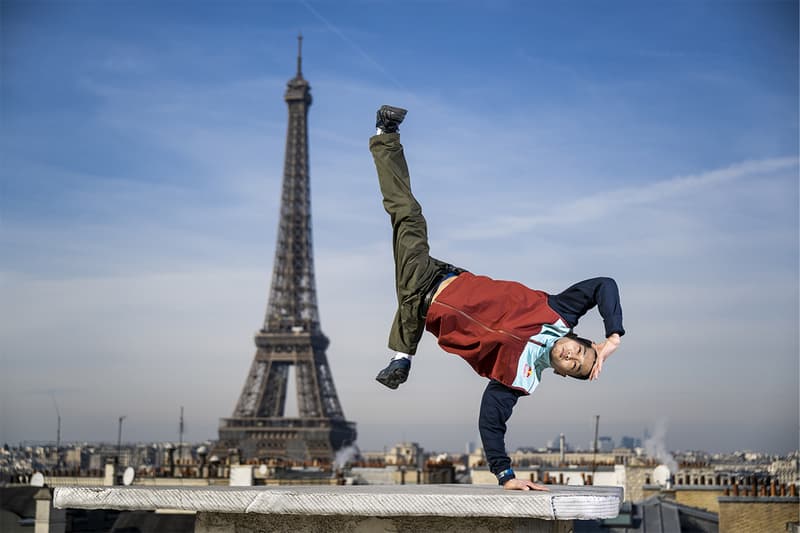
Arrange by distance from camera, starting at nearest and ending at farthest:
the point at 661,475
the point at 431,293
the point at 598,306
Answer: the point at 598,306 < the point at 431,293 < the point at 661,475

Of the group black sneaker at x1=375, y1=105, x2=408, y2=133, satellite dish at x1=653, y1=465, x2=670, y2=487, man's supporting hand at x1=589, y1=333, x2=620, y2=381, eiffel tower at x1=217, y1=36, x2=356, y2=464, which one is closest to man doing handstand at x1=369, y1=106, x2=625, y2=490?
man's supporting hand at x1=589, y1=333, x2=620, y2=381

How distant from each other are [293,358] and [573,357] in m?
64.0

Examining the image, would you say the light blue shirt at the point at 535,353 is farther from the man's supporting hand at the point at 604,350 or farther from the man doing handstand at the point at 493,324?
the man's supporting hand at the point at 604,350

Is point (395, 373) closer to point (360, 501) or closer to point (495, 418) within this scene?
point (495, 418)

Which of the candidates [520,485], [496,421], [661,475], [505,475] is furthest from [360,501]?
[661,475]

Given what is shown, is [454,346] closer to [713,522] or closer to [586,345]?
[586,345]

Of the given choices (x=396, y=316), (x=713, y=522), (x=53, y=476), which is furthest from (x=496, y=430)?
(x=53, y=476)

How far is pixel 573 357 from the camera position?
509 centimetres

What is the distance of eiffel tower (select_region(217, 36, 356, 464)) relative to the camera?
65.4 m

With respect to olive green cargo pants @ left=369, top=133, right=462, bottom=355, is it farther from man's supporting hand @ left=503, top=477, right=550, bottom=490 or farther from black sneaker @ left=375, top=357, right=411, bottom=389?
man's supporting hand @ left=503, top=477, right=550, bottom=490

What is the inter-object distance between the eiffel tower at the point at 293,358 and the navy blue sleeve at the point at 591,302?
59120 millimetres

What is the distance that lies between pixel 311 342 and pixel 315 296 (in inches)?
138

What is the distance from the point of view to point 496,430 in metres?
5.18

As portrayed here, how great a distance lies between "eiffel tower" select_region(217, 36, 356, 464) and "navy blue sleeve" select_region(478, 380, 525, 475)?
5905 cm
